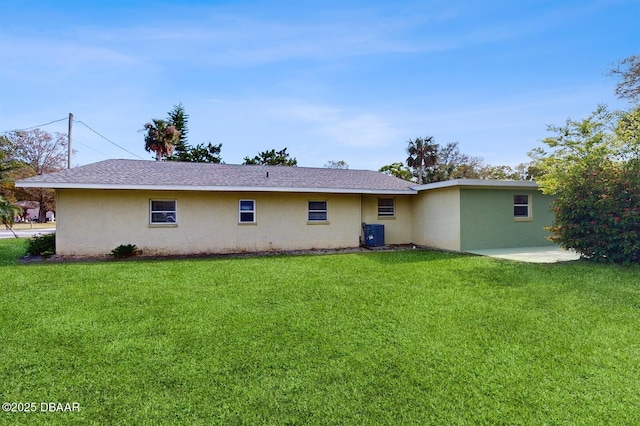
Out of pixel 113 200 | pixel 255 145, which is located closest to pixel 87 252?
pixel 113 200

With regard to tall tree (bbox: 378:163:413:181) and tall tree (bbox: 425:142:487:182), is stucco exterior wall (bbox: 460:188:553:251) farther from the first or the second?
tall tree (bbox: 378:163:413:181)

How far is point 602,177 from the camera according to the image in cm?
881

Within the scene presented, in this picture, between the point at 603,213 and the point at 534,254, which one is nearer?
the point at 603,213

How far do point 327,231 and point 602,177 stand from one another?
8957 millimetres

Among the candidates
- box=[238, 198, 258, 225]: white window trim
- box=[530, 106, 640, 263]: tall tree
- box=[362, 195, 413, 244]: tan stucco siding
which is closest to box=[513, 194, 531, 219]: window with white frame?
box=[530, 106, 640, 263]: tall tree

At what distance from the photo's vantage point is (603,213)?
28.0 feet

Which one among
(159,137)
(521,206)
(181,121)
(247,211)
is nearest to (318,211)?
(247,211)

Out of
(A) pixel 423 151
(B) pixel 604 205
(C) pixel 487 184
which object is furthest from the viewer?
(A) pixel 423 151

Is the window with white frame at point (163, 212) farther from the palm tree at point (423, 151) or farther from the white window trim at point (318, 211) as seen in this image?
the palm tree at point (423, 151)

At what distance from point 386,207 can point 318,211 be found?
10.9 feet

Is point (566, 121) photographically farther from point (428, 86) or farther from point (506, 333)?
point (506, 333)

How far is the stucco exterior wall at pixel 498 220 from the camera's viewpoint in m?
11.9

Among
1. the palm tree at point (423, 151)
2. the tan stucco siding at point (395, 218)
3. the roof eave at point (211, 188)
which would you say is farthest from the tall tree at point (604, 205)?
the palm tree at point (423, 151)

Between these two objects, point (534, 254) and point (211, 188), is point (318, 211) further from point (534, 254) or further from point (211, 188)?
point (534, 254)
